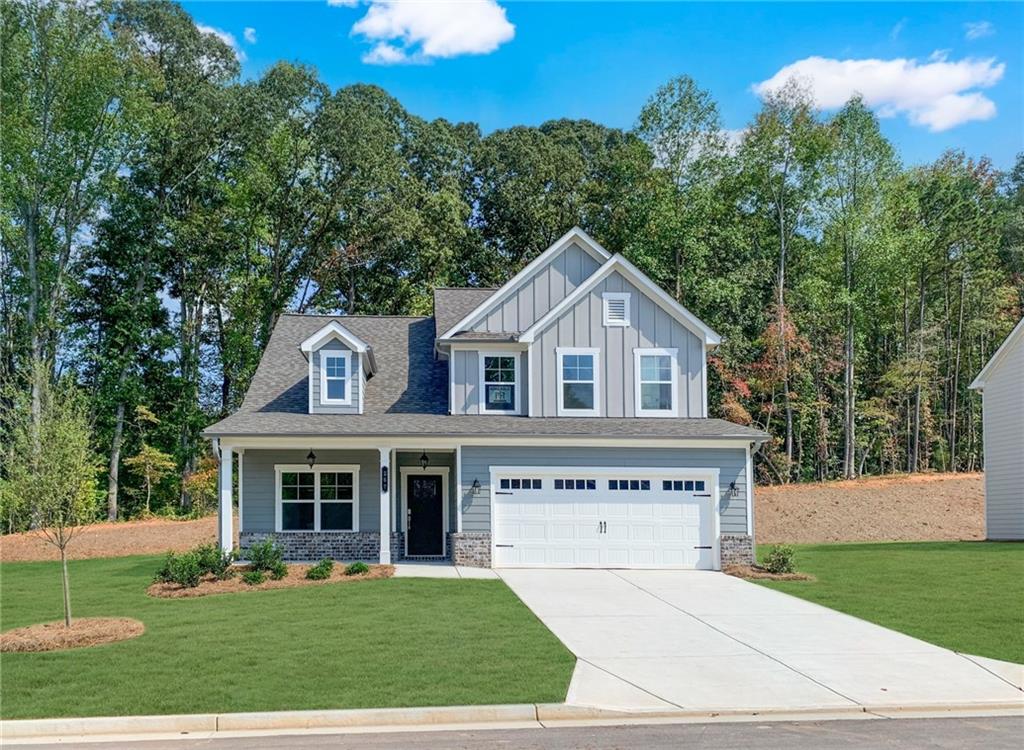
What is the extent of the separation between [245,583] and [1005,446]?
21264mm

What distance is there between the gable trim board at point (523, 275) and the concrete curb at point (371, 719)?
45.2ft

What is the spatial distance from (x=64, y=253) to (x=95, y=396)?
18.0ft

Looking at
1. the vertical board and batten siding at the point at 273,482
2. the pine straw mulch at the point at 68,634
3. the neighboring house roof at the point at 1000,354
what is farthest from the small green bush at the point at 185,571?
the neighboring house roof at the point at 1000,354

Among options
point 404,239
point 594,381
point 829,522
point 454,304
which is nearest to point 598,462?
point 594,381

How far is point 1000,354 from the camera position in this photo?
27.2 m

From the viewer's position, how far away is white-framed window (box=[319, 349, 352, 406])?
22422 millimetres

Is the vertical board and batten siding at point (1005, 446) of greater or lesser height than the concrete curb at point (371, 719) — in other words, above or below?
above

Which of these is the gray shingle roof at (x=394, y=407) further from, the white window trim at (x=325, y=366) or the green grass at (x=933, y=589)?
the green grass at (x=933, y=589)

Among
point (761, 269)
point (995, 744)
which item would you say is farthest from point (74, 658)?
point (761, 269)

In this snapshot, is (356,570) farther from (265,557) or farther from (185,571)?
(185,571)

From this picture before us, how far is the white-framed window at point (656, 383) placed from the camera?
2281 cm

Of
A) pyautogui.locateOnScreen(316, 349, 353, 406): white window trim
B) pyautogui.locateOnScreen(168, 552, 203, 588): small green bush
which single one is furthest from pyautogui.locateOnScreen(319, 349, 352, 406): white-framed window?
pyautogui.locateOnScreen(168, 552, 203, 588): small green bush

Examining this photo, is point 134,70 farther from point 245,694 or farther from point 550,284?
point 245,694

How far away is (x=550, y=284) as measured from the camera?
2411cm
